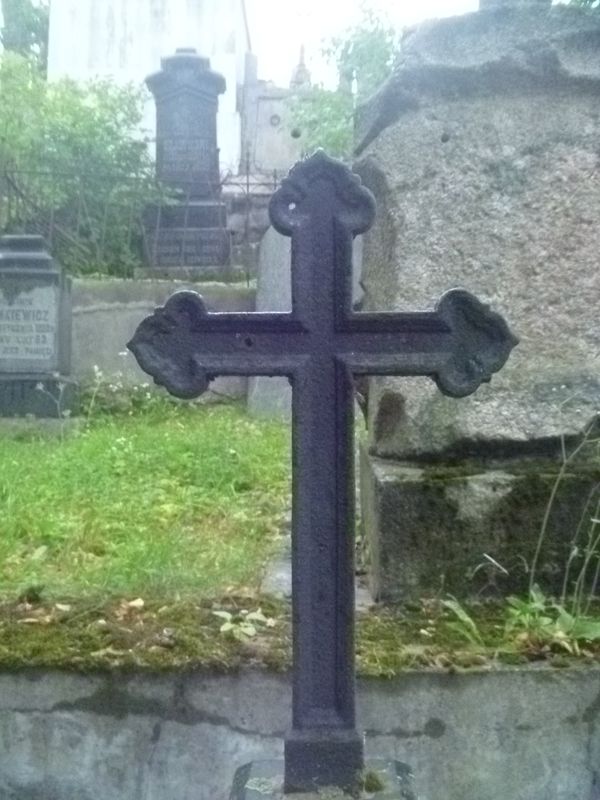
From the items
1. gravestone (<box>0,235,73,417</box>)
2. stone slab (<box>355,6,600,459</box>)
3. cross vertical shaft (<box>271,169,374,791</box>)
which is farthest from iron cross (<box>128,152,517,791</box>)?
gravestone (<box>0,235,73,417</box>)

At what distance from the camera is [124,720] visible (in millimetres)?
Result: 2215

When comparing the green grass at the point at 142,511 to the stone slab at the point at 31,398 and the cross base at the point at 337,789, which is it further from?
the stone slab at the point at 31,398

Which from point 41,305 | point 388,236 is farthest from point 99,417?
point 388,236

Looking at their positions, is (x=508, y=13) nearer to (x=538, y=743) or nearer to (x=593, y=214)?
(x=593, y=214)

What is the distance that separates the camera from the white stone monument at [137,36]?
2283 centimetres

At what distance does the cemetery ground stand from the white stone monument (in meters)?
18.6

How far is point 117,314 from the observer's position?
912 centimetres

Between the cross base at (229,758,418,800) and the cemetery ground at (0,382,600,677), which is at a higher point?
the cemetery ground at (0,382,600,677)

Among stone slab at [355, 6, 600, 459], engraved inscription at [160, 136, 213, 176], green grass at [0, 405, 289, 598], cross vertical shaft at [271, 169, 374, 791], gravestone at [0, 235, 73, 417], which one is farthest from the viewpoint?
engraved inscription at [160, 136, 213, 176]

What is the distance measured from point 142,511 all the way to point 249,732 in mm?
1953

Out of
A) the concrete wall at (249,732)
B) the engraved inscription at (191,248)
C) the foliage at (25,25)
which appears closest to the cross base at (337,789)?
the concrete wall at (249,732)

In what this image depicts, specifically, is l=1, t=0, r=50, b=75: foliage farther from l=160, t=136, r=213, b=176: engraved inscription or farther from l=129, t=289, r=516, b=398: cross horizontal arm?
l=129, t=289, r=516, b=398: cross horizontal arm

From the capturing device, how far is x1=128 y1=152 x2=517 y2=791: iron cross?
186cm

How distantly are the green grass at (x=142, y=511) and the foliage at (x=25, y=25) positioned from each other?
25.3 meters
